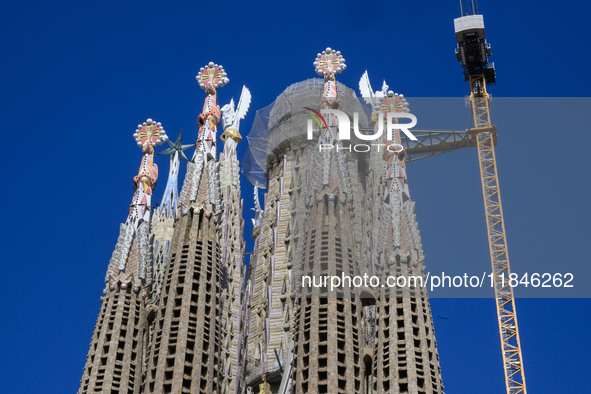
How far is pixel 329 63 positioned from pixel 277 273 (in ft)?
30.7

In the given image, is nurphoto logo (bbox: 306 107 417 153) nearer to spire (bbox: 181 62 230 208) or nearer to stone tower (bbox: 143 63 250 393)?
spire (bbox: 181 62 230 208)

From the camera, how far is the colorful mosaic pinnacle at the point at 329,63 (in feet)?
153

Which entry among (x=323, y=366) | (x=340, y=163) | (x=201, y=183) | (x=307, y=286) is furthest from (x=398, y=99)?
(x=323, y=366)

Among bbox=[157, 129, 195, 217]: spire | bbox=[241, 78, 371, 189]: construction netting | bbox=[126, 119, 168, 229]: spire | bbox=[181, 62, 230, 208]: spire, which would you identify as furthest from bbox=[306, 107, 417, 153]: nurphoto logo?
bbox=[157, 129, 195, 217]: spire

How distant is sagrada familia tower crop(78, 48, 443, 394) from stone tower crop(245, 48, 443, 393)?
6 cm

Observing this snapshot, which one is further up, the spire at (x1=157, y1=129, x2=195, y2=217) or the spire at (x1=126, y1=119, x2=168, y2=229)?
the spire at (x1=157, y1=129, x2=195, y2=217)

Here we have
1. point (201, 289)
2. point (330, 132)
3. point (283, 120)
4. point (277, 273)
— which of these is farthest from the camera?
point (283, 120)

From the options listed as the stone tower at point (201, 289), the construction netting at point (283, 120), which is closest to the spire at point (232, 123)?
the construction netting at point (283, 120)

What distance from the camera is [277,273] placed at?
1849 inches

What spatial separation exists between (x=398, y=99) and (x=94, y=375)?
17.1m

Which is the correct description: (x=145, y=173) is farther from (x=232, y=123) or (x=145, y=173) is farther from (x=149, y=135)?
(x=232, y=123)

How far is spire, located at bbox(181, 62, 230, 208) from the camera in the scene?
42531 millimetres

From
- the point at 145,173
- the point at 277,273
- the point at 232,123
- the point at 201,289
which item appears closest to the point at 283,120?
the point at 232,123

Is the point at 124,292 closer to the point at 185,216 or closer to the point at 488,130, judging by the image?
the point at 185,216
